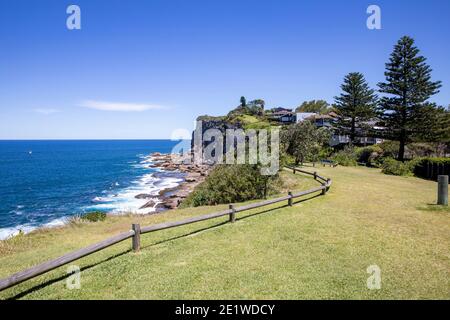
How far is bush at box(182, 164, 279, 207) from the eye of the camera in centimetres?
2314

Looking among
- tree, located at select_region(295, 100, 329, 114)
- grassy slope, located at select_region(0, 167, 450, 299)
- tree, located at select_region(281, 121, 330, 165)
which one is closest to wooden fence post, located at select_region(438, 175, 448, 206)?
grassy slope, located at select_region(0, 167, 450, 299)

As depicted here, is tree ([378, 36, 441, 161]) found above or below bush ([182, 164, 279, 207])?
above

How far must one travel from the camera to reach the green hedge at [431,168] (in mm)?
27250

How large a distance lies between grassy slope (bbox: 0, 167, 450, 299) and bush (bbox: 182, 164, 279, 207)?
7.86 metres

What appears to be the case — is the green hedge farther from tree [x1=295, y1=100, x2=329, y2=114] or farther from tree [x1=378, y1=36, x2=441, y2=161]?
tree [x1=295, y1=100, x2=329, y2=114]

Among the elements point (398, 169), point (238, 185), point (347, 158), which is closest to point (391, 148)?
point (347, 158)

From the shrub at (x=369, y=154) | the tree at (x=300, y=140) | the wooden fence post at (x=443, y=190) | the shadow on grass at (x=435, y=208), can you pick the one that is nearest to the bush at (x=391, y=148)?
the shrub at (x=369, y=154)

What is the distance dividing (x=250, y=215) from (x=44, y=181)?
220 ft

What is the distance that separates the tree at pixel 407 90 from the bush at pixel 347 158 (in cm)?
607

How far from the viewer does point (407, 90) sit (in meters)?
42.2

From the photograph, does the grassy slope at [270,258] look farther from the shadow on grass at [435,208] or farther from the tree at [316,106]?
the tree at [316,106]

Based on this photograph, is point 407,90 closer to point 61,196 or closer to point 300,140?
point 300,140

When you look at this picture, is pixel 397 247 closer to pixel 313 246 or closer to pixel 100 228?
pixel 313 246
